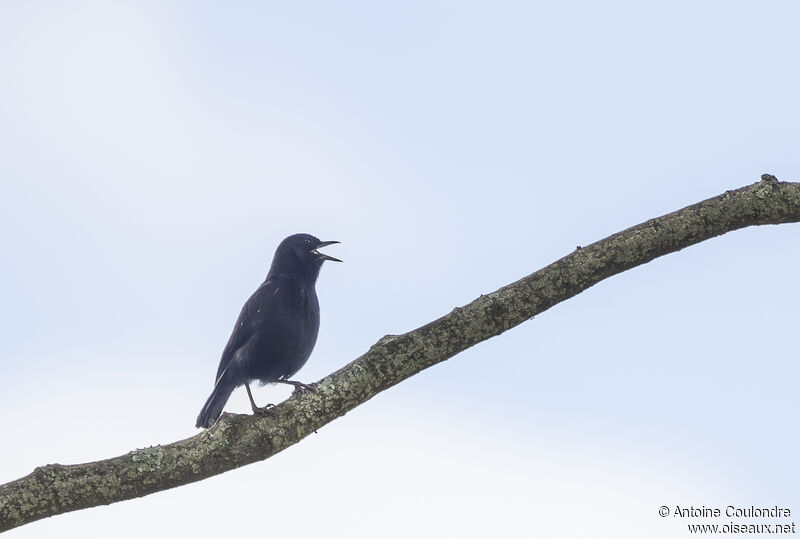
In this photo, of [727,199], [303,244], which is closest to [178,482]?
[727,199]

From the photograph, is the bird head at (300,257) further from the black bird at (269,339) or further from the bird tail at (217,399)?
the bird tail at (217,399)

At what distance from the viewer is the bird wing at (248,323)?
26.0ft

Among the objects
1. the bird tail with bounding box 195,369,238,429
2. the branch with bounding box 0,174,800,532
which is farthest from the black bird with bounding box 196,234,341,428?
the branch with bounding box 0,174,800,532

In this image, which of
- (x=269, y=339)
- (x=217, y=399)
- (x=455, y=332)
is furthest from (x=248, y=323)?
(x=455, y=332)

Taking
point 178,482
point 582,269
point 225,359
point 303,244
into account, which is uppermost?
point 303,244

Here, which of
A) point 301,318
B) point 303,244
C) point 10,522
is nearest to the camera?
point 10,522

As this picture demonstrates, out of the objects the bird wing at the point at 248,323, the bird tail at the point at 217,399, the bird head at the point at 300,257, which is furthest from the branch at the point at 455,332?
the bird head at the point at 300,257

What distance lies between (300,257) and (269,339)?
1101mm

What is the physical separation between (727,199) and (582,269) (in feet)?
2.73

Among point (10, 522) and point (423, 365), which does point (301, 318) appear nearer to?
point (423, 365)

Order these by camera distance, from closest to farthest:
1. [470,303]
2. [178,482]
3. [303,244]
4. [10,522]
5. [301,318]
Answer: [10,522] → [178,482] → [470,303] → [301,318] → [303,244]

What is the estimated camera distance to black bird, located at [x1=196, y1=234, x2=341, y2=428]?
7.76 m

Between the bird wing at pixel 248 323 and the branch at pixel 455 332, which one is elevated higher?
the bird wing at pixel 248 323

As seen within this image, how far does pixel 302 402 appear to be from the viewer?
452 centimetres
